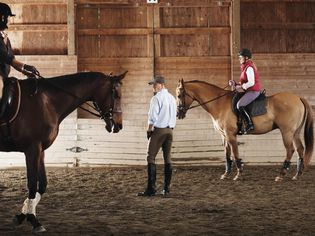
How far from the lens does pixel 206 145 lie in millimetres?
13766

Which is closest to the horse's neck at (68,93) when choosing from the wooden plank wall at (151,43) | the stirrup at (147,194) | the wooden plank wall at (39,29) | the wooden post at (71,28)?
the stirrup at (147,194)

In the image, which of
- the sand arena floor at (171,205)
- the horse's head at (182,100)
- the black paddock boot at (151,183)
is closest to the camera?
the sand arena floor at (171,205)

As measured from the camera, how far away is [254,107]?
37.0 ft

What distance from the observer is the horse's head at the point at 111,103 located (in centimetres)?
740

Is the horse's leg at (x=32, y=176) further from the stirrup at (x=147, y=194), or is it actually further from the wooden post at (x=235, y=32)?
the wooden post at (x=235, y=32)

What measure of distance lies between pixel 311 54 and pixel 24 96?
9.15m

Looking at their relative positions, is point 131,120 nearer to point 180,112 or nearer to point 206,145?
point 206,145

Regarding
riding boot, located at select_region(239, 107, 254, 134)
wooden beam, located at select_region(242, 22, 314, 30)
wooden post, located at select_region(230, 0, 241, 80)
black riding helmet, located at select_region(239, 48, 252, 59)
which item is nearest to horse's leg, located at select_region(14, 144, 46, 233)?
black riding helmet, located at select_region(239, 48, 252, 59)

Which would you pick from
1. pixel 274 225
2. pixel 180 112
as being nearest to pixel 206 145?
pixel 180 112

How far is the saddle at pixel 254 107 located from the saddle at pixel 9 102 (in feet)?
17.8

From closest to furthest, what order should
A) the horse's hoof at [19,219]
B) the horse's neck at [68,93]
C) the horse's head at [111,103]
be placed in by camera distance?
the horse's hoof at [19,219] < the horse's neck at [68,93] < the horse's head at [111,103]

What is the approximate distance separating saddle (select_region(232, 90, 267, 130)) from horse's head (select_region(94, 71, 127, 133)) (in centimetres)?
431

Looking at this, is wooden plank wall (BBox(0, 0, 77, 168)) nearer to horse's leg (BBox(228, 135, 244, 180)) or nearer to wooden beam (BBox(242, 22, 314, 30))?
wooden beam (BBox(242, 22, 314, 30))

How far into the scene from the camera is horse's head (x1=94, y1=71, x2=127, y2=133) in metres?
7.40
